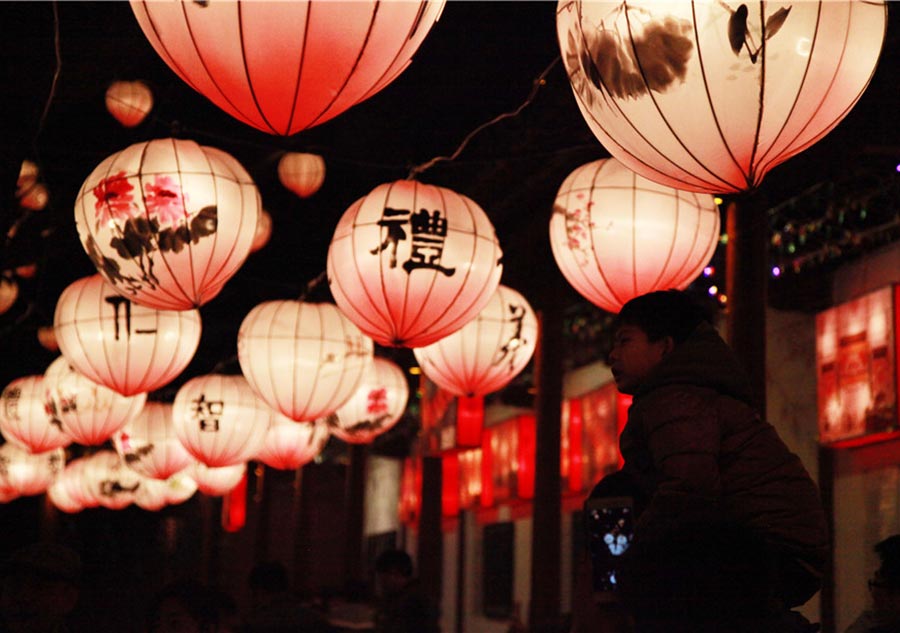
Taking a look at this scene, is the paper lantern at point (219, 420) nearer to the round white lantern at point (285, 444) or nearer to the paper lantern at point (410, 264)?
the round white lantern at point (285, 444)

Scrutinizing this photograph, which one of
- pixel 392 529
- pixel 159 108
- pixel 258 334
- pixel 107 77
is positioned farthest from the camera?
pixel 392 529

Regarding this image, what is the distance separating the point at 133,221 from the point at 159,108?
5918 mm

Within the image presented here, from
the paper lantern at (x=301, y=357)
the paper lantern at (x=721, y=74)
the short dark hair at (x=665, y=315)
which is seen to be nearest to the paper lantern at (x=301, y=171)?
the paper lantern at (x=301, y=357)

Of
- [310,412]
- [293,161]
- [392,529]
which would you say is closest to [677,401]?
[310,412]

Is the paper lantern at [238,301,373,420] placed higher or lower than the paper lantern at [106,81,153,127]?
lower

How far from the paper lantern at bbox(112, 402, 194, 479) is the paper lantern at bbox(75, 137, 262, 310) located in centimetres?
732

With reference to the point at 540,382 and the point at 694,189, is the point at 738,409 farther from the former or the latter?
the point at 540,382

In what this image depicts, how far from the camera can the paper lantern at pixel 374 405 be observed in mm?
10648

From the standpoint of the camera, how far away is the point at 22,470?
16.4m

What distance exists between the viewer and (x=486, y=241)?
622cm

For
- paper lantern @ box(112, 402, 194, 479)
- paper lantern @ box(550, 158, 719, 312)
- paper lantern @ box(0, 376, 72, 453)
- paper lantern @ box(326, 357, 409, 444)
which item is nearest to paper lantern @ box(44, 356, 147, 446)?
paper lantern @ box(0, 376, 72, 453)

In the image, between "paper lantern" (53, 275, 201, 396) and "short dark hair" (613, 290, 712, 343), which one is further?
"paper lantern" (53, 275, 201, 396)

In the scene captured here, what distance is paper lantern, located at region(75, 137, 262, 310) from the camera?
5672 mm

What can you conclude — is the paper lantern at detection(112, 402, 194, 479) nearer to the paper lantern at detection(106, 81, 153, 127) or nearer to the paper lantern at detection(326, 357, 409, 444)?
the paper lantern at detection(326, 357, 409, 444)
